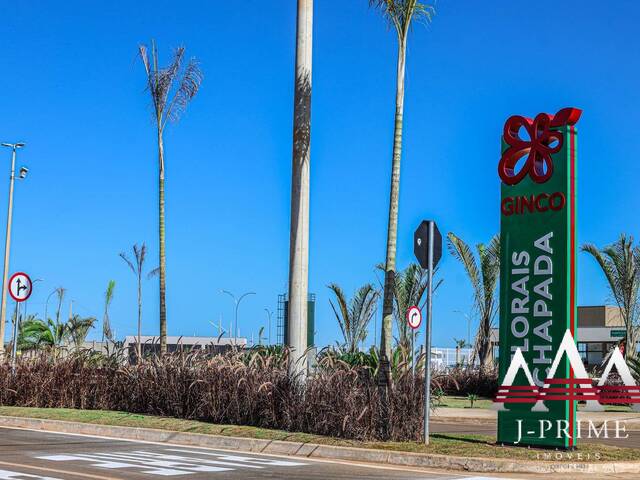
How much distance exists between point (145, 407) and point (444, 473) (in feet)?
28.6

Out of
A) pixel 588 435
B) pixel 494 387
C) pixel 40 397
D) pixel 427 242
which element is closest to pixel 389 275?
pixel 427 242

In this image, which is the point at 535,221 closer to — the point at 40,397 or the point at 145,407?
the point at 145,407

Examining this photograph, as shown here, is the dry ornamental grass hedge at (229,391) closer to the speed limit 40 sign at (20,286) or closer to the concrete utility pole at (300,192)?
the concrete utility pole at (300,192)

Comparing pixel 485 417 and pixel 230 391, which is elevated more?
pixel 230 391

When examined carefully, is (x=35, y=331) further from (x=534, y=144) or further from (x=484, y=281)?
(x=534, y=144)

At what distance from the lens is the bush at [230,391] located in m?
14.0

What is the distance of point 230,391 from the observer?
16531 mm

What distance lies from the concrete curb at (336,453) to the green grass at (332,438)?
0.74 ft

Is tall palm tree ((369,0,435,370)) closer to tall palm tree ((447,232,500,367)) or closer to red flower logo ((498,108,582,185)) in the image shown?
red flower logo ((498,108,582,185))

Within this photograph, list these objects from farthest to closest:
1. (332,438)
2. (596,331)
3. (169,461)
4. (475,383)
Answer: (596,331), (475,383), (332,438), (169,461)

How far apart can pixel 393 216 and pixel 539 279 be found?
382 centimetres

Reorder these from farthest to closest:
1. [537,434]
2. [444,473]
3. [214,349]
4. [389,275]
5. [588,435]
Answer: [214,349], [588,435], [389,275], [537,434], [444,473]

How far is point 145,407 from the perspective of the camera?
1867 cm

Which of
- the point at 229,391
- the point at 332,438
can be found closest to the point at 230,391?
the point at 229,391
